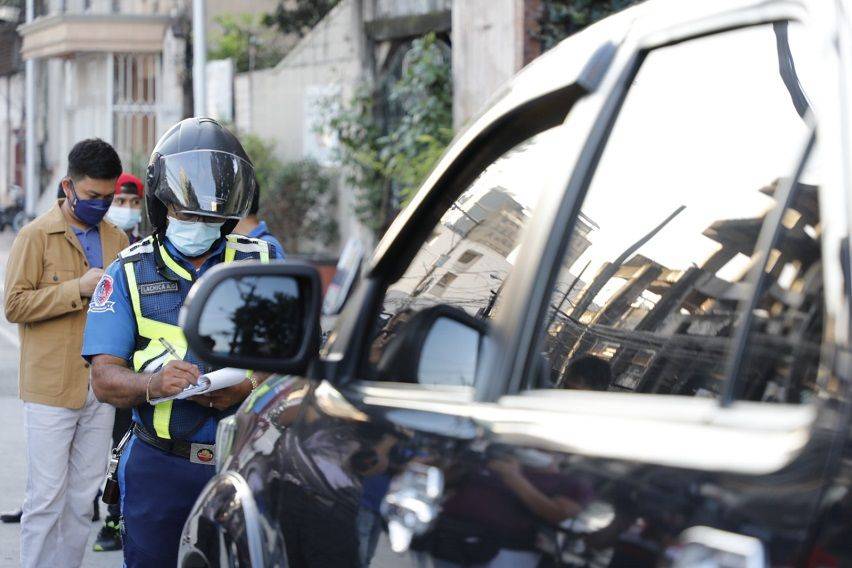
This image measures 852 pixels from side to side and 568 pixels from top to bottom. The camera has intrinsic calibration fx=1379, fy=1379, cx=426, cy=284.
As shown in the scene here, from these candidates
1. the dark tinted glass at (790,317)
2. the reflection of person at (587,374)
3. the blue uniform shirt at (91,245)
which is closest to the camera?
the dark tinted glass at (790,317)

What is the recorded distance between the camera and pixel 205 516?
9.77ft

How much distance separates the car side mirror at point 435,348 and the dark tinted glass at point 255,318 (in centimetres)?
19

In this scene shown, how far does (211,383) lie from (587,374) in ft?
5.67

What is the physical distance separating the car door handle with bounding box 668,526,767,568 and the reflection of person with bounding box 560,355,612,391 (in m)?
0.69

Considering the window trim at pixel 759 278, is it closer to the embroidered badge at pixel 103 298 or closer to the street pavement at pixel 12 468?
the embroidered badge at pixel 103 298

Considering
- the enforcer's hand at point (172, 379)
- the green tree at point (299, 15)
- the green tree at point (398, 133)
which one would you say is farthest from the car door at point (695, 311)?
the green tree at point (299, 15)

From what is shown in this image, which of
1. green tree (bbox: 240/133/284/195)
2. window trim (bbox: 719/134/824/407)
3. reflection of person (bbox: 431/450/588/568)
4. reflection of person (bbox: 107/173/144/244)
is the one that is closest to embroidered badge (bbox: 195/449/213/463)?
reflection of person (bbox: 431/450/588/568)

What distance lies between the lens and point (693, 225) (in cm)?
207

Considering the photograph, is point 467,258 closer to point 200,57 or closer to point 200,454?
point 200,454

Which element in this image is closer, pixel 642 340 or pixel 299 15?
pixel 642 340

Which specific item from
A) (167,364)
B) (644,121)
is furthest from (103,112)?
(644,121)

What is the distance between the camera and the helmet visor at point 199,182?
3.92m

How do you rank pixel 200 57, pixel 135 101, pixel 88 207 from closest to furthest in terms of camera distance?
pixel 88 207 < pixel 200 57 < pixel 135 101

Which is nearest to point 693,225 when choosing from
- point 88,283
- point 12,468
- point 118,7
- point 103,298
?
point 103,298
